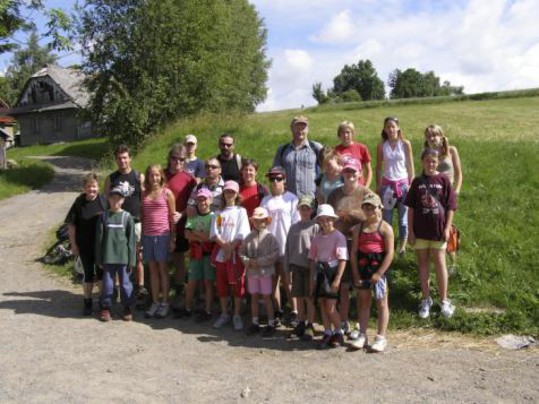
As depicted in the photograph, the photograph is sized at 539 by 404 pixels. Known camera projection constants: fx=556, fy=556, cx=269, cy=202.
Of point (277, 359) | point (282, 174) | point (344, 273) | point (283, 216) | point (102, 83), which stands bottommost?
point (277, 359)

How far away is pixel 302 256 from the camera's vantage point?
593 centimetres

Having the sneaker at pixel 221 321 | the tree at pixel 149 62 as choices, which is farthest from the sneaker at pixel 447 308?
the tree at pixel 149 62

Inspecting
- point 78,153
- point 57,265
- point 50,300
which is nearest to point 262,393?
point 50,300

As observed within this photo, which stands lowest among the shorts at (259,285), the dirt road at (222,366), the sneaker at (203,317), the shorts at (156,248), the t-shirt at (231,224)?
the dirt road at (222,366)

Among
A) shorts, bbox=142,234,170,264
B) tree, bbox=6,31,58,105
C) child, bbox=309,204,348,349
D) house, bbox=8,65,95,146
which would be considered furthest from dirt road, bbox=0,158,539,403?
tree, bbox=6,31,58,105

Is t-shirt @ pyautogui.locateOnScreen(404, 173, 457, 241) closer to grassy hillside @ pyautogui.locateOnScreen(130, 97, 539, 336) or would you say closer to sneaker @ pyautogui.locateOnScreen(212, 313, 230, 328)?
grassy hillside @ pyautogui.locateOnScreen(130, 97, 539, 336)

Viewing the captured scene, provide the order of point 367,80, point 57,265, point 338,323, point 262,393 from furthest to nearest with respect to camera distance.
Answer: point 367,80
point 57,265
point 338,323
point 262,393

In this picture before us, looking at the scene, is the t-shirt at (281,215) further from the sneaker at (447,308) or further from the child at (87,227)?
the child at (87,227)

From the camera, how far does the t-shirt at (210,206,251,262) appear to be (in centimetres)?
641

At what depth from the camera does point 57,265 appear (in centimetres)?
954

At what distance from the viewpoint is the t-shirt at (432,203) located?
618cm

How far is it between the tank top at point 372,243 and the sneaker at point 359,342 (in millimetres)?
860

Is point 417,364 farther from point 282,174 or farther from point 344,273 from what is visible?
point 282,174

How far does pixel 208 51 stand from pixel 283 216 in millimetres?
17555
